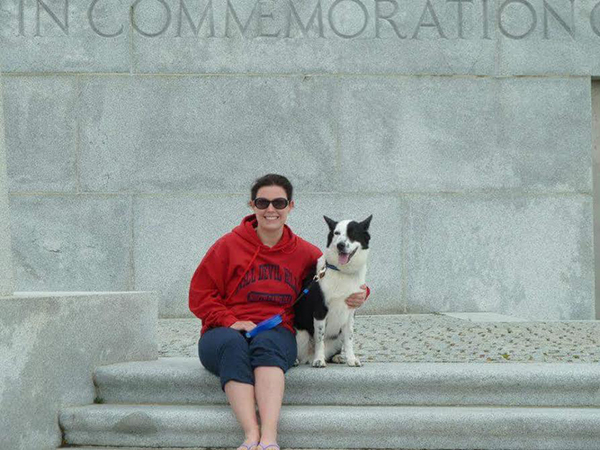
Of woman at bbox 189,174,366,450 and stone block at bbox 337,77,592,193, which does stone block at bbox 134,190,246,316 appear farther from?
woman at bbox 189,174,366,450

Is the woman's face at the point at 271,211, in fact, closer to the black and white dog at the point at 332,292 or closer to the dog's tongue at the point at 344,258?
the black and white dog at the point at 332,292

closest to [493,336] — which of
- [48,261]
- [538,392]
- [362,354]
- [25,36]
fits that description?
[362,354]

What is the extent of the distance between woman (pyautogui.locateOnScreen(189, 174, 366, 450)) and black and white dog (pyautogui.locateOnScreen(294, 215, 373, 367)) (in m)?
0.06

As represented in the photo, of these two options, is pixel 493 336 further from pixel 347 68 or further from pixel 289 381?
pixel 347 68

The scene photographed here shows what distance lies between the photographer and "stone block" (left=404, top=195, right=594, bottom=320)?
9.91 meters

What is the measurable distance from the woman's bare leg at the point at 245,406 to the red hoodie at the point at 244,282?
0.49 metres

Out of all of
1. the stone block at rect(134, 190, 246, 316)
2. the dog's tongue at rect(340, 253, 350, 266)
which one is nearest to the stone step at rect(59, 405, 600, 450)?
the dog's tongue at rect(340, 253, 350, 266)

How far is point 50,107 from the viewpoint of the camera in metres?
9.74

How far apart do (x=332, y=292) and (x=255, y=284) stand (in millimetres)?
426

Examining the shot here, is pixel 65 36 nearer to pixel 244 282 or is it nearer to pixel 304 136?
pixel 304 136

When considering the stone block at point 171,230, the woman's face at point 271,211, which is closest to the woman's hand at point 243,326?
the woman's face at point 271,211

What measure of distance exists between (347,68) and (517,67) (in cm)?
175

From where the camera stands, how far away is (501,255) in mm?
10016

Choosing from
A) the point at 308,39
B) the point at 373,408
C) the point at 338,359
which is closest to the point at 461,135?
the point at 308,39
